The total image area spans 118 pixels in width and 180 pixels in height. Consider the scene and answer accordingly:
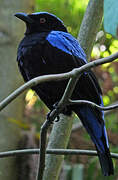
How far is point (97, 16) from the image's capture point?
2201 millimetres

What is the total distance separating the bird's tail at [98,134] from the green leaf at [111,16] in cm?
103

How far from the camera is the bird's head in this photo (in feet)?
7.80

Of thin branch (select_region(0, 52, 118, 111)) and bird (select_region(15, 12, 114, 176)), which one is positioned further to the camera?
bird (select_region(15, 12, 114, 176))

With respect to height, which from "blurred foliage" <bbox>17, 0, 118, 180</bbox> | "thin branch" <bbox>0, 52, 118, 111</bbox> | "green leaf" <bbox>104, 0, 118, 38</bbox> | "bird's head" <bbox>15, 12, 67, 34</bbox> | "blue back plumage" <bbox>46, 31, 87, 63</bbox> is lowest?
"blurred foliage" <bbox>17, 0, 118, 180</bbox>

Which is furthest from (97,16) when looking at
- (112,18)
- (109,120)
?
(109,120)

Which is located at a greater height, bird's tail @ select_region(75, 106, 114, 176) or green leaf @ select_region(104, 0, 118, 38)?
green leaf @ select_region(104, 0, 118, 38)

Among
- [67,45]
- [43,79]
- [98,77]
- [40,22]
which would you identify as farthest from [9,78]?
[43,79]

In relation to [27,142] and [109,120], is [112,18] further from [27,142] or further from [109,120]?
[109,120]

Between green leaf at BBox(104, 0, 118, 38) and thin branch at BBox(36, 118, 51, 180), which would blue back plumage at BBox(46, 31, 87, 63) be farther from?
green leaf at BBox(104, 0, 118, 38)

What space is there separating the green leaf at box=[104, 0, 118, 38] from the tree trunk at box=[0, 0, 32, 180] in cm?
245

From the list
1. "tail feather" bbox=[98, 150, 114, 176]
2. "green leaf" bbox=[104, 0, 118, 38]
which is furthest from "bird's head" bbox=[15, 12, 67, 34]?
"green leaf" bbox=[104, 0, 118, 38]

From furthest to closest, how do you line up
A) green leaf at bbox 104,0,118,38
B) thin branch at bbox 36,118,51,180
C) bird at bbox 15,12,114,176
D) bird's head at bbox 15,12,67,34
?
bird's head at bbox 15,12,67,34 → bird at bbox 15,12,114,176 → thin branch at bbox 36,118,51,180 → green leaf at bbox 104,0,118,38

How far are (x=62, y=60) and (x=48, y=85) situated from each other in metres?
0.19

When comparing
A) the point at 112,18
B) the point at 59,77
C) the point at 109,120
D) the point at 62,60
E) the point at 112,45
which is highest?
the point at 112,18
